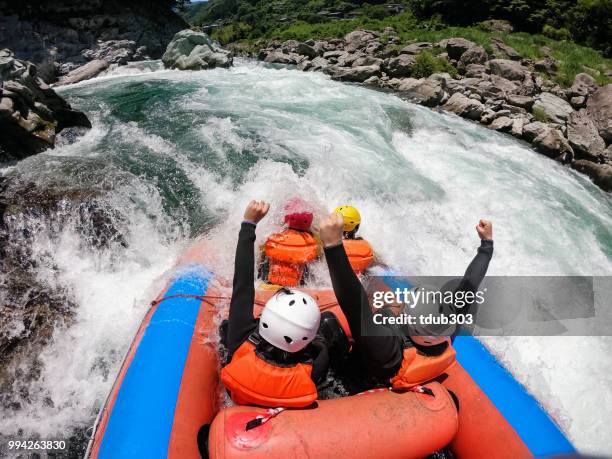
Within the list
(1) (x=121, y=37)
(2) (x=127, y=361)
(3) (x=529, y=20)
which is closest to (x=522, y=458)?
(2) (x=127, y=361)

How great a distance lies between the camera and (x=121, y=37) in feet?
66.3

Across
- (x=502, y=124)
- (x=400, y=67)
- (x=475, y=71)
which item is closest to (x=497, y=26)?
(x=475, y=71)

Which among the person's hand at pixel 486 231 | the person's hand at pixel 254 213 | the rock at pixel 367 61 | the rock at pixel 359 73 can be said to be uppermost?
the person's hand at pixel 254 213

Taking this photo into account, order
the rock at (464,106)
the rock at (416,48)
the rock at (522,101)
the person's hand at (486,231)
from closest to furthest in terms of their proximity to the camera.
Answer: the person's hand at (486,231) → the rock at (464,106) → the rock at (522,101) → the rock at (416,48)

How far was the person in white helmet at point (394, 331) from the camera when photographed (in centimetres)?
187

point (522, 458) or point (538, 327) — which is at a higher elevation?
point (522, 458)

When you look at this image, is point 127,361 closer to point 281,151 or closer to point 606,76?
point 281,151

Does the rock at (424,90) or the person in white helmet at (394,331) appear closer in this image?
the person in white helmet at (394,331)

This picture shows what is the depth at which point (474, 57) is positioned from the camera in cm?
1532

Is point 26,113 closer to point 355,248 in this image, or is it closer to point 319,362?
point 355,248

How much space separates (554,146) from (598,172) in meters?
1.22

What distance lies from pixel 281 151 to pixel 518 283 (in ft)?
15.5

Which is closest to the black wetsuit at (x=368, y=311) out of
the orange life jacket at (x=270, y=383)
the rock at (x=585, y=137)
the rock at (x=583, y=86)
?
the orange life jacket at (x=270, y=383)

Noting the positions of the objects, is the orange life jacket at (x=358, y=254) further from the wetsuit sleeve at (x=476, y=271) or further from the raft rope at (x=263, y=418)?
the raft rope at (x=263, y=418)
